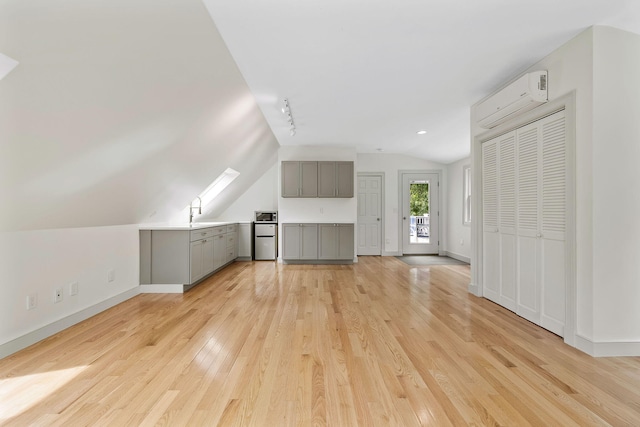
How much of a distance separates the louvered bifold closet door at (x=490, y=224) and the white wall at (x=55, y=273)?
4412 mm

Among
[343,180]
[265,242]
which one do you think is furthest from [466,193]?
[265,242]

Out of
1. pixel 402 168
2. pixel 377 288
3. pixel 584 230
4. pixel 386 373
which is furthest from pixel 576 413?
pixel 402 168

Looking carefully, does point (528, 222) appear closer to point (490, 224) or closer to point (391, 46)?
point (490, 224)

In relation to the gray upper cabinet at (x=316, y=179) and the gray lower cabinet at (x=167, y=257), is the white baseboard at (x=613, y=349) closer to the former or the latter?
the gray lower cabinet at (x=167, y=257)

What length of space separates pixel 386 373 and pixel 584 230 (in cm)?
191

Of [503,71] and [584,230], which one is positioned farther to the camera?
[503,71]

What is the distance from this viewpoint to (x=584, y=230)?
2.51 m

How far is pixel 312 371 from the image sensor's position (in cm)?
215

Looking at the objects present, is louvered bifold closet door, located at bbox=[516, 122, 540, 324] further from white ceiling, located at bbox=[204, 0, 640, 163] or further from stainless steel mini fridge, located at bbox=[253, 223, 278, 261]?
stainless steel mini fridge, located at bbox=[253, 223, 278, 261]

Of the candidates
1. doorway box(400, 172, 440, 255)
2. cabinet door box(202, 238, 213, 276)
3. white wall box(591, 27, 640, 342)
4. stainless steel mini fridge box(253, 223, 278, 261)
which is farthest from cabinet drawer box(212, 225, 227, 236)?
white wall box(591, 27, 640, 342)

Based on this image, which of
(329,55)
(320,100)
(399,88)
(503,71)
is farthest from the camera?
(320,100)

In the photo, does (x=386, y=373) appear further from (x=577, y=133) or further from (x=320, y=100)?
(x=320, y=100)

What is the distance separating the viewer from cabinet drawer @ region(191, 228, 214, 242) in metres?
4.43

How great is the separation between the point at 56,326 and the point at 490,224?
15.0ft
